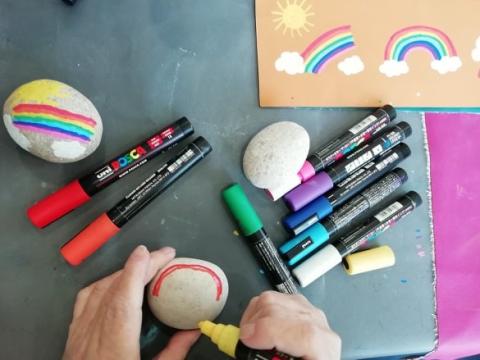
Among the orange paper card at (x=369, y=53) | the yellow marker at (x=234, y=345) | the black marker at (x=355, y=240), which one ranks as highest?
the orange paper card at (x=369, y=53)

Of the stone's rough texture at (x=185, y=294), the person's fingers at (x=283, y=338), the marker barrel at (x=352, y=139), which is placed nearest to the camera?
the person's fingers at (x=283, y=338)

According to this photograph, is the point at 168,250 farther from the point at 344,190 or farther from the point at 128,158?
the point at 344,190

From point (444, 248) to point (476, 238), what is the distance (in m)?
0.06

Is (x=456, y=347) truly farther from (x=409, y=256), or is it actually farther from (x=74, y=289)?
(x=74, y=289)

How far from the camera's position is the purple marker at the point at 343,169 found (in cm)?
61

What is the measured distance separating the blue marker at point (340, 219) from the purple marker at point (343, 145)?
0.07 meters

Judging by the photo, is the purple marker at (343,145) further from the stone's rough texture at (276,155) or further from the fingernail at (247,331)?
the fingernail at (247,331)

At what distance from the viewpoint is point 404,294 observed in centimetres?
64

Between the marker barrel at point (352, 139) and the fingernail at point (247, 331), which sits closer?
the fingernail at point (247, 331)

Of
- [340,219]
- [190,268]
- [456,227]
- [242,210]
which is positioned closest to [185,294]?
[190,268]

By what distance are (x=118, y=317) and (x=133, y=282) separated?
4 cm

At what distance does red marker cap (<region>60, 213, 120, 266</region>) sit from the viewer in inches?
21.4

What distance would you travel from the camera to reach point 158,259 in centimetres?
53

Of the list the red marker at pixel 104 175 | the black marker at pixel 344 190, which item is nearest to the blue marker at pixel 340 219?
the black marker at pixel 344 190
